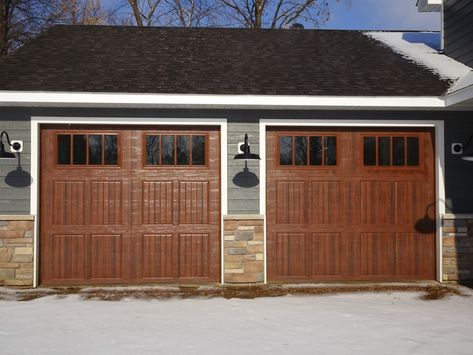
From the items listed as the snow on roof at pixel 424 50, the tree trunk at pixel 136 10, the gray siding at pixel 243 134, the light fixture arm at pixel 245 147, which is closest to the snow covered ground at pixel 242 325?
the gray siding at pixel 243 134

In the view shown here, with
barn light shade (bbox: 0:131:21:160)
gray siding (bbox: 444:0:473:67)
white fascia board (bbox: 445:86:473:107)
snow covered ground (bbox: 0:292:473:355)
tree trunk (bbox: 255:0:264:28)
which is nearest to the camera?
snow covered ground (bbox: 0:292:473:355)

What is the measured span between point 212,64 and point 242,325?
4.11 metres

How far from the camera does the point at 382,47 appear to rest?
7742 mm

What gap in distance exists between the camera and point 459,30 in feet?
23.1

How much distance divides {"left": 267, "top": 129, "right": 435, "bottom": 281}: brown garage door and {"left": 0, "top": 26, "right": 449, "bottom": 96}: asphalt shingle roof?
2.44ft

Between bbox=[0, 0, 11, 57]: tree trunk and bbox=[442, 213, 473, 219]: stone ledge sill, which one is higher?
bbox=[0, 0, 11, 57]: tree trunk

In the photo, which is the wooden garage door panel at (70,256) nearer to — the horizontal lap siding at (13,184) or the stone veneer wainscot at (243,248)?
the horizontal lap siding at (13,184)

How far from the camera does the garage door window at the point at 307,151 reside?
6.24 m

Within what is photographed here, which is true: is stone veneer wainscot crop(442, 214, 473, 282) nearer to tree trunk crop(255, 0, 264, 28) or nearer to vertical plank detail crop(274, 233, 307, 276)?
vertical plank detail crop(274, 233, 307, 276)

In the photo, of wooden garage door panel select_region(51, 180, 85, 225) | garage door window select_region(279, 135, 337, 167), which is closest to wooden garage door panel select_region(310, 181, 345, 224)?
garage door window select_region(279, 135, 337, 167)

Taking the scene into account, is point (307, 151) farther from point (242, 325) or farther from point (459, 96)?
point (242, 325)

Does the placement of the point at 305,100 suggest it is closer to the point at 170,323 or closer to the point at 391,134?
the point at 391,134

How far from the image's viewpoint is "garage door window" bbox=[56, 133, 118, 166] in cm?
608

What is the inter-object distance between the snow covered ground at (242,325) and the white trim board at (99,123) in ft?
3.43
